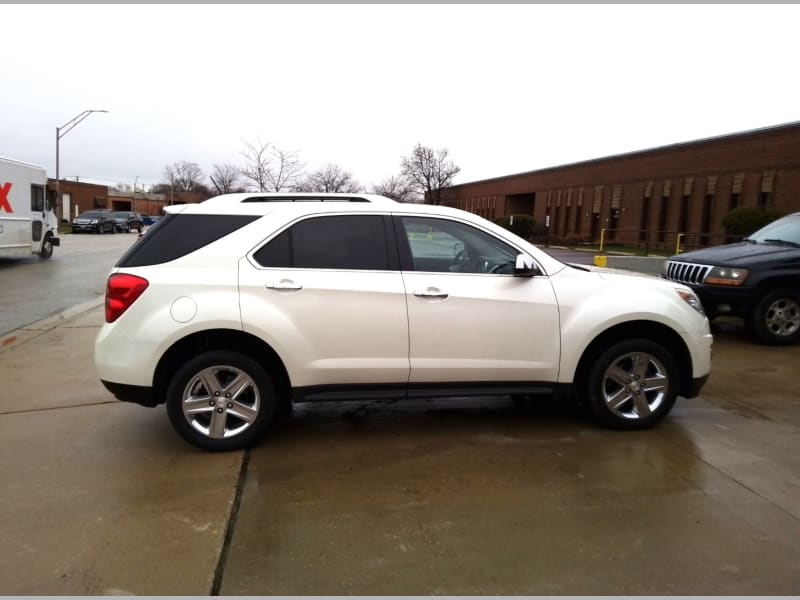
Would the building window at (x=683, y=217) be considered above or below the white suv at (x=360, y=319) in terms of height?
above

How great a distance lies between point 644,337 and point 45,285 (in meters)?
13.0

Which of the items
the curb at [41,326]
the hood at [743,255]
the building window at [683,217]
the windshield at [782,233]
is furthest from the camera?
the building window at [683,217]

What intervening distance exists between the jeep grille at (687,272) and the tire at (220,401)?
6.36 m

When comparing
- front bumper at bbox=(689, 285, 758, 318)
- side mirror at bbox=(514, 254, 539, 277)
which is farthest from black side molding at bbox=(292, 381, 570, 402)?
front bumper at bbox=(689, 285, 758, 318)

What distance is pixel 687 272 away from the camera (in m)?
8.12

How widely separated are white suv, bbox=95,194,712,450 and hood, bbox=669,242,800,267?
152 inches

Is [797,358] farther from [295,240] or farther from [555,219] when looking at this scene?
[555,219]

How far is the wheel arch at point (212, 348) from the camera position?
4.00 meters

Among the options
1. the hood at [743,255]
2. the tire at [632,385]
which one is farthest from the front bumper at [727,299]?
the tire at [632,385]

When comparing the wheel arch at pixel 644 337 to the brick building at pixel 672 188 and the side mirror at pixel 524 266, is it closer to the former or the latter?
the side mirror at pixel 524 266

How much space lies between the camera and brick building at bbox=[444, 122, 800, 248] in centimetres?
2578

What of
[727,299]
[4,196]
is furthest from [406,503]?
[4,196]

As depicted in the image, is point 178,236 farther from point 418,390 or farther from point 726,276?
point 726,276

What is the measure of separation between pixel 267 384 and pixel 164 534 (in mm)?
1205
